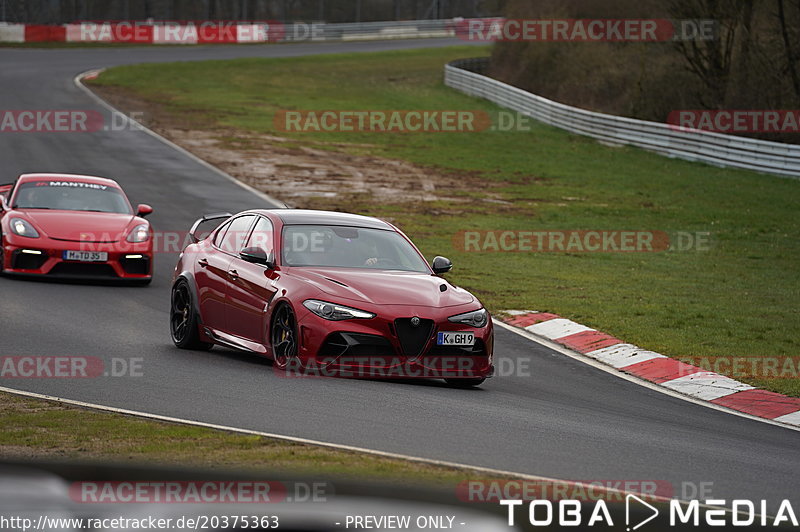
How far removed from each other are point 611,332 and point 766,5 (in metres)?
26.4

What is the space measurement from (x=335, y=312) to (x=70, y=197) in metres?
9.02

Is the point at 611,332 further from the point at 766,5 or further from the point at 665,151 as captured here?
the point at 766,5

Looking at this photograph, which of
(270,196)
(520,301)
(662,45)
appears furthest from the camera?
(662,45)

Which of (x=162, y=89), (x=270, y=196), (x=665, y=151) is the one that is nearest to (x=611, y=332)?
(x=270, y=196)

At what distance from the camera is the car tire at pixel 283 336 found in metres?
10.2

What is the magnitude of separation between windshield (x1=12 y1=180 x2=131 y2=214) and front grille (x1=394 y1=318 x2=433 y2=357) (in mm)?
8999

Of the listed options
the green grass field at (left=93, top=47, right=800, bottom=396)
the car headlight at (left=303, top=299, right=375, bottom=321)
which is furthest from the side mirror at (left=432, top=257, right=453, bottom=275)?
the green grass field at (left=93, top=47, right=800, bottom=396)

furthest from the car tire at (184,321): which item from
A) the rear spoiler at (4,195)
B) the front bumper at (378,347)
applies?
the rear spoiler at (4,195)

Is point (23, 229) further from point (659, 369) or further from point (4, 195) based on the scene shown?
point (659, 369)

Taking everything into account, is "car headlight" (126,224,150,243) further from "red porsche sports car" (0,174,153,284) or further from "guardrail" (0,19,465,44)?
"guardrail" (0,19,465,44)

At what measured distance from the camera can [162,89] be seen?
49219 mm

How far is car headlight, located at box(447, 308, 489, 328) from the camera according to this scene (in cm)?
1030

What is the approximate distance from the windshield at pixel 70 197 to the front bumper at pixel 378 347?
8.56 metres

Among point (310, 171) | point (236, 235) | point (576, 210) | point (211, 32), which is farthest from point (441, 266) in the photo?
point (211, 32)
